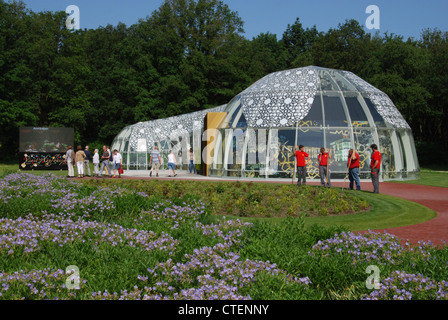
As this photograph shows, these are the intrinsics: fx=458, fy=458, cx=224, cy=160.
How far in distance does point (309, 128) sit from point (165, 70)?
36.8 m

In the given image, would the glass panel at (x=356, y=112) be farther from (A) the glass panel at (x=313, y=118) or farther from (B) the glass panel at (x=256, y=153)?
(B) the glass panel at (x=256, y=153)

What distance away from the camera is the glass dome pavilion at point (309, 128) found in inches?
965

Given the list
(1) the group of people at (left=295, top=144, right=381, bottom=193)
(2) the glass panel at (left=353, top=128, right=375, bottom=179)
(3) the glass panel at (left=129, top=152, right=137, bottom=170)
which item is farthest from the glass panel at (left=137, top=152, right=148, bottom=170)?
(1) the group of people at (left=295, top=144, right=381, bottom=193)

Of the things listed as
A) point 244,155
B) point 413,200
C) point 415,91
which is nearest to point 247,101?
point 244,155

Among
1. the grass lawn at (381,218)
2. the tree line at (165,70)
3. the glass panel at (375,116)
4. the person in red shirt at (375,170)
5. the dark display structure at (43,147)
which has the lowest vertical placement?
the grass lawn at (381,218)

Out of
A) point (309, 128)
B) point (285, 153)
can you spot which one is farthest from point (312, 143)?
point (285, 153)

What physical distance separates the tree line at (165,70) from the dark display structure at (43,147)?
11.2 metres

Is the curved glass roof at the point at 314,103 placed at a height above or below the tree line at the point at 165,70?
below

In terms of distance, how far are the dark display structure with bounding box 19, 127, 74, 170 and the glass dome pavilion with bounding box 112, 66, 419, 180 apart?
51.0ft

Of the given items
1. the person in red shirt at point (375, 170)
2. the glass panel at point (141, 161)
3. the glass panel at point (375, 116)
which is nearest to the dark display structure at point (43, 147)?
the glass panel at point (141, 161)

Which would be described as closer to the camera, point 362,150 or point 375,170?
point 375,170

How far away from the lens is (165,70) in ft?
190

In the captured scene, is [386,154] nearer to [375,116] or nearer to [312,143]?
[375,116]
